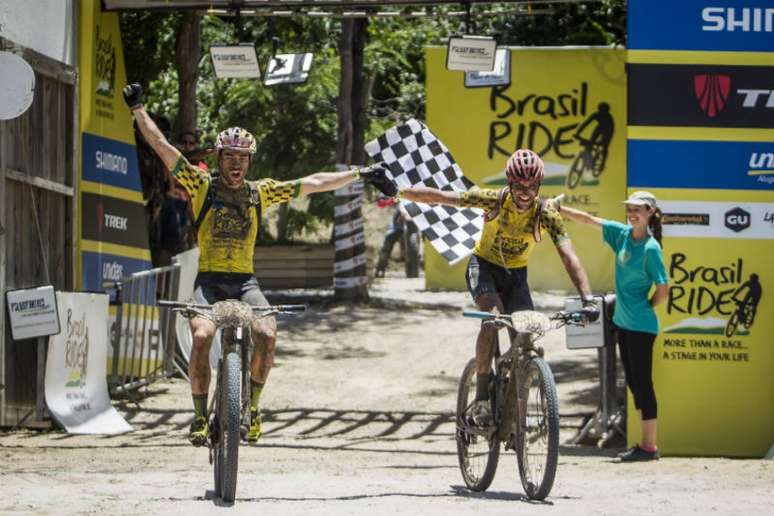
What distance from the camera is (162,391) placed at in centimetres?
1550

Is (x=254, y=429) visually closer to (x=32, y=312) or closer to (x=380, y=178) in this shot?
(x=380, y=178)

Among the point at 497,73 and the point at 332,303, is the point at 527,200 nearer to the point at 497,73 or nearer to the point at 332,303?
the point at 497,73

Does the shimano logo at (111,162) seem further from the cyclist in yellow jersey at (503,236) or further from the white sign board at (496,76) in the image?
the cyclist in yellow jersey at (503,236)

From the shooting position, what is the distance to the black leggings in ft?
38.7

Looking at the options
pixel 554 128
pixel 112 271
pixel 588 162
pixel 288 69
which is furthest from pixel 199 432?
pixel 588 162

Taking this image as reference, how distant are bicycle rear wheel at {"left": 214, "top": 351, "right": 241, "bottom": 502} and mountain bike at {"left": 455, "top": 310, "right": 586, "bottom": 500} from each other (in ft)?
4.66

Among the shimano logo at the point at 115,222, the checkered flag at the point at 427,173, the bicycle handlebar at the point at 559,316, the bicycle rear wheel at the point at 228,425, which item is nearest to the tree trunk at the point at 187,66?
the shimano logo at the point at 115,222

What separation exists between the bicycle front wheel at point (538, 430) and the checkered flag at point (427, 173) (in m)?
3.29

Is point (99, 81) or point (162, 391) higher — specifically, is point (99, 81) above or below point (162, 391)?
above

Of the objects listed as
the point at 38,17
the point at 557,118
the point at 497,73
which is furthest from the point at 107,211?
the point at 557,118

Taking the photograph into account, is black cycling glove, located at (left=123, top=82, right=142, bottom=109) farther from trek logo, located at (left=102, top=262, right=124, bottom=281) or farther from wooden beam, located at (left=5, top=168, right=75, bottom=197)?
trek logo, located at (left=102, top=262, right=124, bottom=281)

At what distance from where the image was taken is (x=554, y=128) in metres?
24.6

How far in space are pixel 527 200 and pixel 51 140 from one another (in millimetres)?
5619

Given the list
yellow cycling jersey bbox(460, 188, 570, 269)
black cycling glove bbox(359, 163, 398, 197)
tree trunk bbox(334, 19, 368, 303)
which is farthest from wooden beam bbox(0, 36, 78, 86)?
tree trunk bbox(334, 19, 368, 303)
